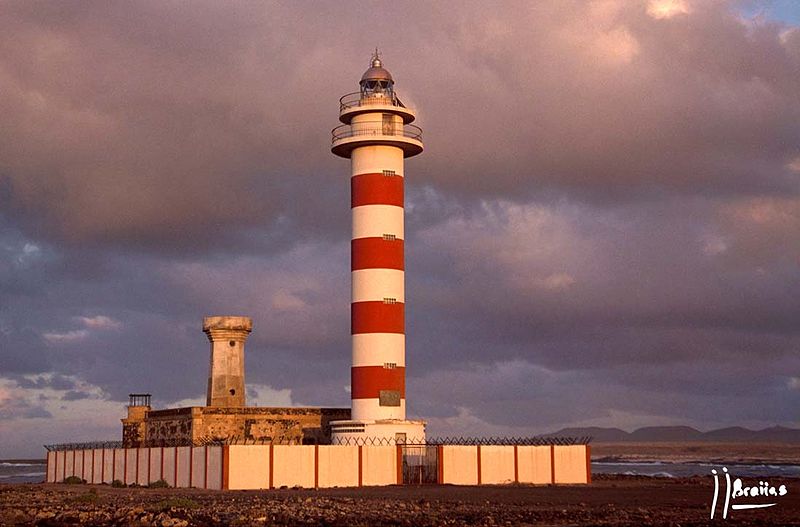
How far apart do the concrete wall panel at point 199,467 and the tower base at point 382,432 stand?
267 inches

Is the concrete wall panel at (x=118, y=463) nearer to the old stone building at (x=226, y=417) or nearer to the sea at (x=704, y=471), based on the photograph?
the old stone building at (x=226, y=417)

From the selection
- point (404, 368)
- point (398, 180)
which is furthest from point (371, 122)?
point (404, 368)

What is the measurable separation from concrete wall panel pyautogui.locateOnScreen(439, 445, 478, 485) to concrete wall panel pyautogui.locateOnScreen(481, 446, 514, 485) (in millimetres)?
405

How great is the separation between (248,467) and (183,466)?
4.39 metres

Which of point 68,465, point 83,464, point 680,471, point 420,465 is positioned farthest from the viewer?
point 680,471

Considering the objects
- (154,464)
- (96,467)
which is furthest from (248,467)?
(96,467)

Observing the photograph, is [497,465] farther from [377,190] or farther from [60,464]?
[60,464]

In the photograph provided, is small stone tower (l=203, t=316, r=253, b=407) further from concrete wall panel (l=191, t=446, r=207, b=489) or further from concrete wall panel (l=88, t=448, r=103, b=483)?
concrete wall panel (l=191, t=446, r=207, b=489)

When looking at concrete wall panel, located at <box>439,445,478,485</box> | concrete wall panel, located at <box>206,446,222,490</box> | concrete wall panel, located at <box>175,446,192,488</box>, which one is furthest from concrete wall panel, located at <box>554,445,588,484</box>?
concrete wall panel, located at <box>175,446,192,488</box>

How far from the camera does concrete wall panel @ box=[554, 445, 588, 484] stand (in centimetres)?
5166

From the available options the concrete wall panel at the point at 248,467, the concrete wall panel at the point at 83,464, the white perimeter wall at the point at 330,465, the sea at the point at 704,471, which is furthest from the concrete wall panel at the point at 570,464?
the concrete wall panel at the point at 83,464

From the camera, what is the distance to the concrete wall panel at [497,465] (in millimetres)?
50500

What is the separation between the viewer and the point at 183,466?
49844 mm

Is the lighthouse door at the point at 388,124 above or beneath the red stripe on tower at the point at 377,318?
above
